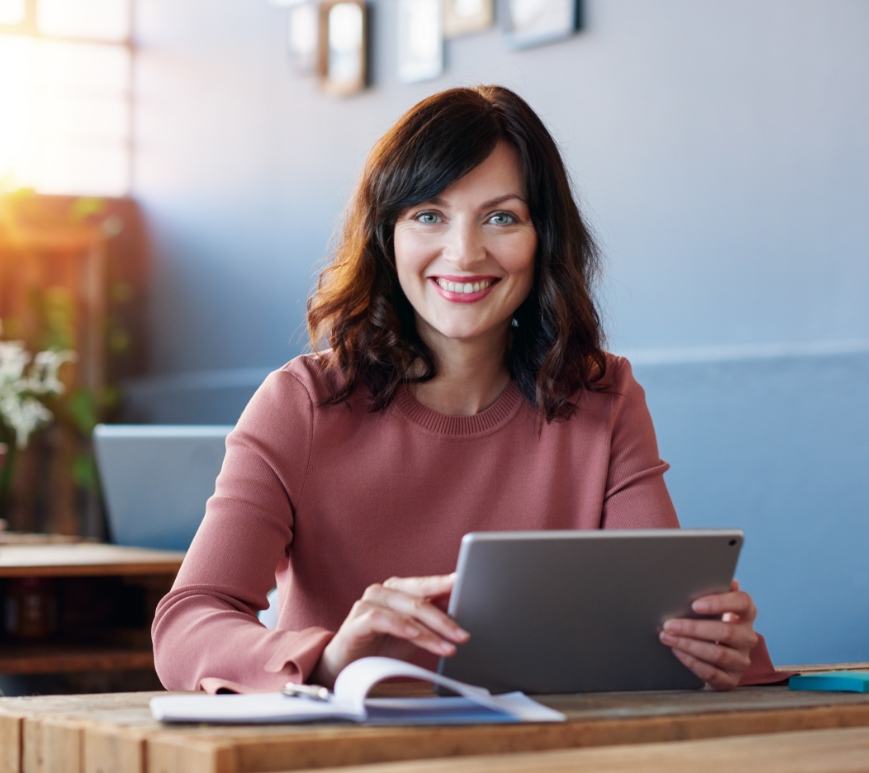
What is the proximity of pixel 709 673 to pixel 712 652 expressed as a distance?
0.12ft

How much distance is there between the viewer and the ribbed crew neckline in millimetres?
2193

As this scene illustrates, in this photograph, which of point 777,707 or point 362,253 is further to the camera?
point 362,253

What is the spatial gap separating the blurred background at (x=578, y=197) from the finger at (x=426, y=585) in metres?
1.28

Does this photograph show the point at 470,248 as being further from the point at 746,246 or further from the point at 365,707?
the point at 746,246

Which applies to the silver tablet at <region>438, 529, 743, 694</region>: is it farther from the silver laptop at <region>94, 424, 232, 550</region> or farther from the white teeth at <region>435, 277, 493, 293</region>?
the silver laptop at <region>94, 424, 232, 550</region>

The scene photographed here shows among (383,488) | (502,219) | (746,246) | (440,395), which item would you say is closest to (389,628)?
(383,488)

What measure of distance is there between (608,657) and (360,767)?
1.56ft

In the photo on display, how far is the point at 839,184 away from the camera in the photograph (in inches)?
137

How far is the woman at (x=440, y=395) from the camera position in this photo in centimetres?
→ 210

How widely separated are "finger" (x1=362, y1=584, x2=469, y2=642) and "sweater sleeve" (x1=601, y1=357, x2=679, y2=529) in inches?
23.8

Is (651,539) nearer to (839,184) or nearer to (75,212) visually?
(839,184)

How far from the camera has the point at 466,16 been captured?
15.9ft

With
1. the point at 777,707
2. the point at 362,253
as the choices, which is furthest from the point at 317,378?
the point at 777,707

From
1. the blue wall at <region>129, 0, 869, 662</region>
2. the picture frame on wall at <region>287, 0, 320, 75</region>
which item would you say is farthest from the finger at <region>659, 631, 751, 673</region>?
the picture frame on wall at <region>287, 0, 320, 75</region>
